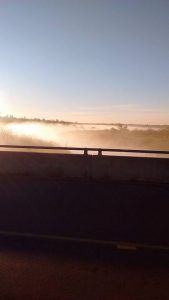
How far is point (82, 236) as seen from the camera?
9016 mm

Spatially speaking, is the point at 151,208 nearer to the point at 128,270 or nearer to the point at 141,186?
the point at 141,186

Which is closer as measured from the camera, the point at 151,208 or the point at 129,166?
the point at 151,208

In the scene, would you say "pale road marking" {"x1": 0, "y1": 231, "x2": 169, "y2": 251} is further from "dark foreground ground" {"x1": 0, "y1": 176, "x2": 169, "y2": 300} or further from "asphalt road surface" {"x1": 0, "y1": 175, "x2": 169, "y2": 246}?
"asphalt road surface" {"x1": 0, "y1": 175, "x2": 169, "y2": 246}

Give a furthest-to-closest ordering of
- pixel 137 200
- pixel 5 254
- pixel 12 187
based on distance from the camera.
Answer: pixel 12 187, pixel 137 200, pixel 5 254

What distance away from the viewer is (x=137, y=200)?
12.5 metres

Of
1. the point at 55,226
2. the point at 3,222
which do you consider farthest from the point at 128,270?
the point at 3,222

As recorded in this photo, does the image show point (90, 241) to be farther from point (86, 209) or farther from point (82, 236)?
point (86, 209)

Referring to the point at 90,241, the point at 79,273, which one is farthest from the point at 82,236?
the point at 79,273

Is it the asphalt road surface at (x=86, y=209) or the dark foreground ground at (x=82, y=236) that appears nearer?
the dark foreground ground at (x=82, y=236)

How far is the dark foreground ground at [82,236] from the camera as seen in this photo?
6.33m

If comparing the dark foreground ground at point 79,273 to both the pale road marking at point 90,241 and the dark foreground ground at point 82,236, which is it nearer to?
the dark foreground ground at point 82,236

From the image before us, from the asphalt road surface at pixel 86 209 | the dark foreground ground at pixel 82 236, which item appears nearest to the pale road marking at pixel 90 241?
the dark foreground ground at pixel 82 236

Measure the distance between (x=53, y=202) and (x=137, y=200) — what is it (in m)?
2.21

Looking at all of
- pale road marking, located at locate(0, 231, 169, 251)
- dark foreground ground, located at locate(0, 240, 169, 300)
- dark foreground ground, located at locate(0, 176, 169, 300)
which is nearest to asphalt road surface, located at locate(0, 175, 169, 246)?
dark foreground ground, located at locate(0, 176, 169, 300)
